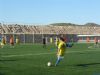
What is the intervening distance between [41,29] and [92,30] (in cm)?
2512

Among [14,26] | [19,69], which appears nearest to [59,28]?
[14,26]

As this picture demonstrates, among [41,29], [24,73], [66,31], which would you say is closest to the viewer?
[24,73]

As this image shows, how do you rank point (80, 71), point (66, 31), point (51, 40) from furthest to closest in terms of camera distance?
point (66, 31)
point (51, 40)
point (80, 71)

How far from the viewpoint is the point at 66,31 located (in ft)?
401

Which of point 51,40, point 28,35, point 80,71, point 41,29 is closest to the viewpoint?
point 80,71

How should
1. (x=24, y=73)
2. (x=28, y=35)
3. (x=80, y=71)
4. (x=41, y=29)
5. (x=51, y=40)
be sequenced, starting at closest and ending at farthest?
(x=24, y=73) < (x=80, y=71) < (x=51, y=40) < (x=28, y=35) < (x=41, y=29)

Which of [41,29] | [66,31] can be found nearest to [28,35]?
[41,29]

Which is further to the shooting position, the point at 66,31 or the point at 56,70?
the point at 66,31

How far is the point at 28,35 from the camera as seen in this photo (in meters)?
94.3

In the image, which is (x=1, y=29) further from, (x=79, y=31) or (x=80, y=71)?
(x=80, y=71)

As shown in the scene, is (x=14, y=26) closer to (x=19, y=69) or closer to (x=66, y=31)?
(x=66, y=31)

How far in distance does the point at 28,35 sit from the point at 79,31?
33.1 meters

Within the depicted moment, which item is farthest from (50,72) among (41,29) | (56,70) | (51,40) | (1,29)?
(41,29)

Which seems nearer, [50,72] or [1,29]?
[50,72]
